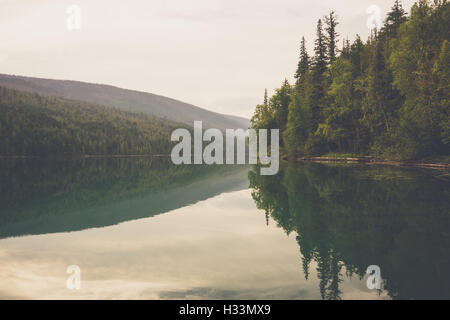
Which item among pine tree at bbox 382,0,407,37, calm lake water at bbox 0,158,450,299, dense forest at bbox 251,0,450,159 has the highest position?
pine tree at bbox 382,0,407,37

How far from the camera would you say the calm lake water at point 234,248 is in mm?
8156

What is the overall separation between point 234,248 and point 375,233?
17.1 ft

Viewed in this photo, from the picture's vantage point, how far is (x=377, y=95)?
5688 cm

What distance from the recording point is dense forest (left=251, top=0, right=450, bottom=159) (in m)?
45.4

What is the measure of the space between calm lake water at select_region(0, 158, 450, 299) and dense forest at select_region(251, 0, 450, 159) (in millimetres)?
28429

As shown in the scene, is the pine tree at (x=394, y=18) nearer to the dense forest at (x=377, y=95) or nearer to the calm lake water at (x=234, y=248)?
the dense forest at (x=377, y=95)

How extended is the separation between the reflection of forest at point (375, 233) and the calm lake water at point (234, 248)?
0.13 ft

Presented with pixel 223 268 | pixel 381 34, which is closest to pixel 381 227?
pixel 223 268

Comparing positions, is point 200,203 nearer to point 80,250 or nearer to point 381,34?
point 80,250

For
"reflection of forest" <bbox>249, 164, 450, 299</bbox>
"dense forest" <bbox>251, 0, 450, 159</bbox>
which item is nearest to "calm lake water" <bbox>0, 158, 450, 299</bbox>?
"reflection of forest" <bbox>249, 164, 450, 299</bbox>

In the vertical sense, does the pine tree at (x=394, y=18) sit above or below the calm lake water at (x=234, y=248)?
above

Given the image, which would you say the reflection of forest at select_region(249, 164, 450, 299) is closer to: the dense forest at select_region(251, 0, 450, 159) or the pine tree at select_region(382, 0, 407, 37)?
the dense forest at select_region(251, 0, 450, 159)

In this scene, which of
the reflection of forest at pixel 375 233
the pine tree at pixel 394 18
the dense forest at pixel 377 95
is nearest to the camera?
the reflection of forest at pixel 375 233

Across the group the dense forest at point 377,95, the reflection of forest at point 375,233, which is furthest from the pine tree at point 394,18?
the reflection of forest at point 375,233
